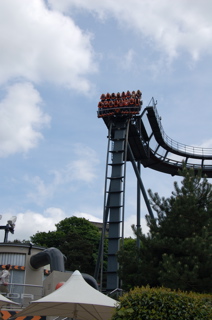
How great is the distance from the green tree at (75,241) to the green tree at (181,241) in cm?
3079

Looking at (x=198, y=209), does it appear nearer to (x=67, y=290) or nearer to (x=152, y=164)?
(x=67, y=290)

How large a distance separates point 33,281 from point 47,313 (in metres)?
9.77

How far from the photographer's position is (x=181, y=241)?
16969mm

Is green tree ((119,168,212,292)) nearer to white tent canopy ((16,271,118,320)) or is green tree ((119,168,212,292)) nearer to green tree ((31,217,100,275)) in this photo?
white tent canopy ((16,271,118,320))

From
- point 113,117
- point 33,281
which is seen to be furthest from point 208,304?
point 113,117

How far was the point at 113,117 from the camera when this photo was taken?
3319cm

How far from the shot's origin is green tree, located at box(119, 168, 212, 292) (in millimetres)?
16031

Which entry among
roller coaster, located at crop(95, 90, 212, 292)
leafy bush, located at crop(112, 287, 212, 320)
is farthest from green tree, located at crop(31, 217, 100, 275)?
leafy bush, located at crop(112, 287, 212, 320)

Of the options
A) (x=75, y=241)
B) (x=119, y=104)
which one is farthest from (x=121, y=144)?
(x=75, y=241)

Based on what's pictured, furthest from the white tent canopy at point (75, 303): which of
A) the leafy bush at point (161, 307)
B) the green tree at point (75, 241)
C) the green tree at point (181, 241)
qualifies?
the green tree at point (75, 241)

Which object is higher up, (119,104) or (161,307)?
(119,104)

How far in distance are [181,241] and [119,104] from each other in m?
17.6

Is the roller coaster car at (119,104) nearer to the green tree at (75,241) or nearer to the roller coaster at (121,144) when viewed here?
the roller coaster at (121,144)

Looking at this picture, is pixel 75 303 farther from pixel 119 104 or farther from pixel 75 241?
pixel 75 241
